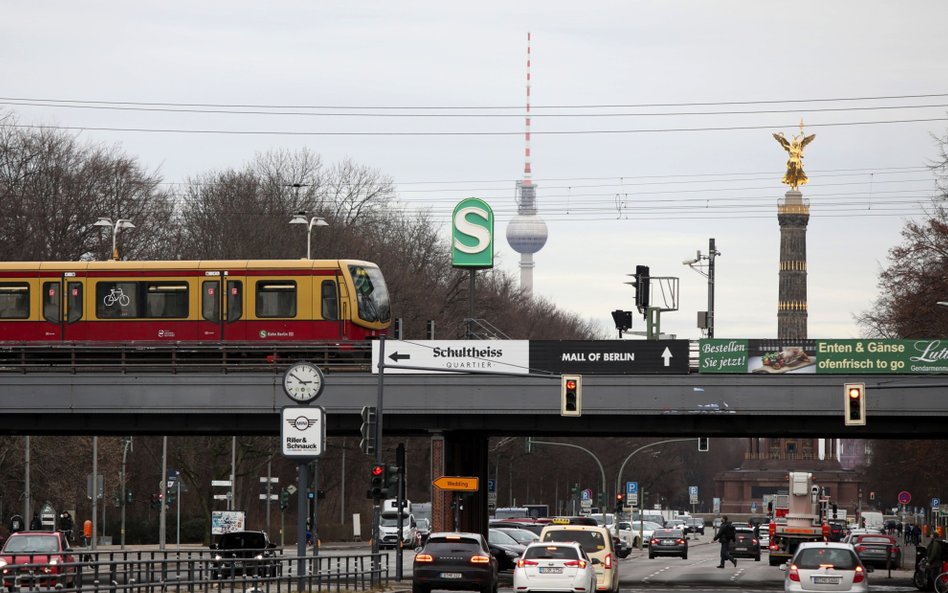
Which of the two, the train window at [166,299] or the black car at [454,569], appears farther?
the train window at [166,299]

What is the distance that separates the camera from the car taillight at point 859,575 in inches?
1193

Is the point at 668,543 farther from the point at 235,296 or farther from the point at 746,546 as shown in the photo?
the point at 235,296

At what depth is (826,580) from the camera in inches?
1194

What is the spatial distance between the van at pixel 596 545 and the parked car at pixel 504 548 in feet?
33.1

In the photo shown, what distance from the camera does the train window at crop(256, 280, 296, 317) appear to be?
164 feet

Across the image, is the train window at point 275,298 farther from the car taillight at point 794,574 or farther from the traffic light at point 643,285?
the car taillight at point 794,574

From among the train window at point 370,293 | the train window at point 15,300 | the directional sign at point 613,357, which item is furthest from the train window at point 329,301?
the train window at point 15,300

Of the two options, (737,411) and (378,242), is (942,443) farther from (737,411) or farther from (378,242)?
(378,242)

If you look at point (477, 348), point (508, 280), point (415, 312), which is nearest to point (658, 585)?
point (477, 348)

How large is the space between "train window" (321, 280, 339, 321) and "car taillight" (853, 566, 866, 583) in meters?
22.9

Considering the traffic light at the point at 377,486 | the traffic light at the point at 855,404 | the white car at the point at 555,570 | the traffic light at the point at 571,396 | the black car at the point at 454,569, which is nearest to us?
the white car at the point at 555,570

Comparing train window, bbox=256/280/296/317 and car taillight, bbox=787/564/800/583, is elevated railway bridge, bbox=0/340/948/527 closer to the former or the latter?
train window, bbox=256/280/296/317

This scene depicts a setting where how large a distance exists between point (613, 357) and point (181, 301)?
1348 cm

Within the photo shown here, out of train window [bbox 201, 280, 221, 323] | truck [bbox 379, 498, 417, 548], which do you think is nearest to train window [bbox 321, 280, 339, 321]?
train window [bbox 201, 280, 221, 323]
